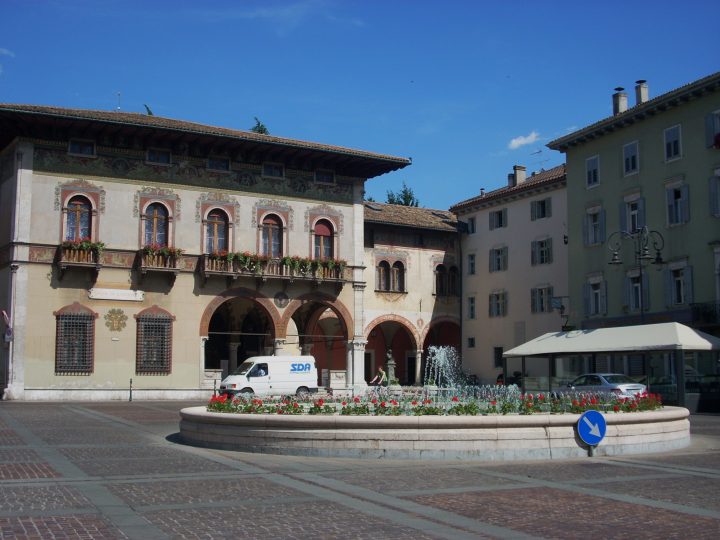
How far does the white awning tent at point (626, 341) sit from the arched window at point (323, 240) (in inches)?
610

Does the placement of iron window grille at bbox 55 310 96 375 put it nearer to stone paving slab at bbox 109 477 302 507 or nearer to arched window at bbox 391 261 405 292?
arched window at bbox 391 261 405 292

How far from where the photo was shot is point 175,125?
1513 inches

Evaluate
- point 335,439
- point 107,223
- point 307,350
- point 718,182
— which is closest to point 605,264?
point 718,182

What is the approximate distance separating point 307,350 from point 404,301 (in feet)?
22.0

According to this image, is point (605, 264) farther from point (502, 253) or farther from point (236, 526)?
point (236, 526)

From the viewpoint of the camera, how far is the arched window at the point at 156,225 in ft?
124

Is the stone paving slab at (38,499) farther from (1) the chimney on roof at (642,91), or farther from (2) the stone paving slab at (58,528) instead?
(1) the chimney on roof at (642,91)

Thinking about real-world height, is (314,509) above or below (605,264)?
below

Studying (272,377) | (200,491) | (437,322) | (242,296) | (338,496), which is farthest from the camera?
(437,322)

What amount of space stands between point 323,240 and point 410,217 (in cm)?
1011

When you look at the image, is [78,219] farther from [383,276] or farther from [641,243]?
[641,243]

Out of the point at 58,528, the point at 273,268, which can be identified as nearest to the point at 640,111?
the point at 273,268

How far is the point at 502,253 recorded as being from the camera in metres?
49.3

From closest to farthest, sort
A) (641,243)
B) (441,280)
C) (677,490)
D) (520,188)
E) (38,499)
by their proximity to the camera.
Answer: (38,499) → (677,490) → (641,243) → (520,188) → (441,280)
